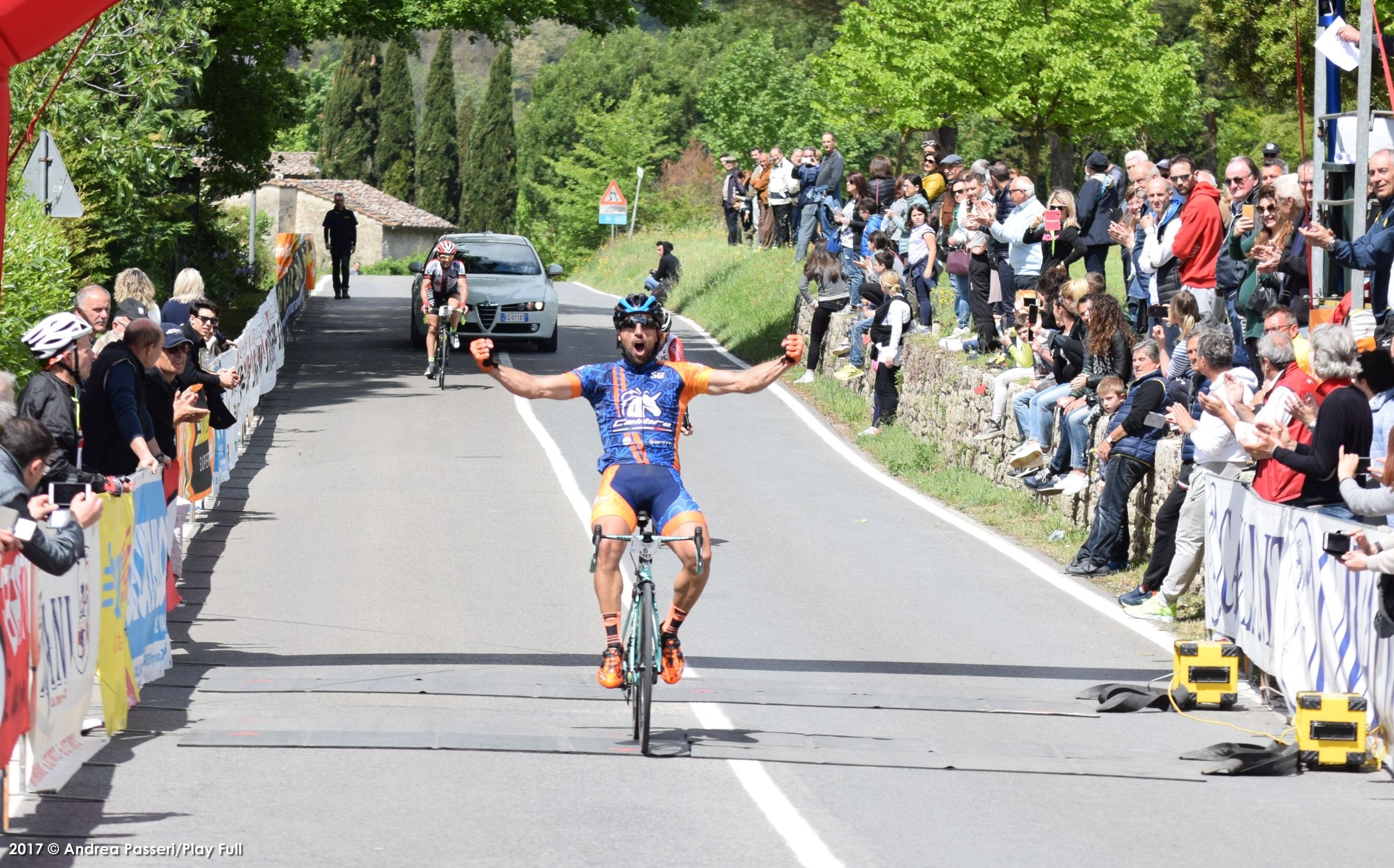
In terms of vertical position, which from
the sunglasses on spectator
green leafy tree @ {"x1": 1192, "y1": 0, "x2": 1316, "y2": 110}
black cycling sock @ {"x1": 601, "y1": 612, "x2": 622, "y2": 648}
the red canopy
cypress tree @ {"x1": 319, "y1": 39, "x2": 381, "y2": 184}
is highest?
cypress tree @ {"x1": 319, "y1": 39, "x2": 381, "y2": 184}

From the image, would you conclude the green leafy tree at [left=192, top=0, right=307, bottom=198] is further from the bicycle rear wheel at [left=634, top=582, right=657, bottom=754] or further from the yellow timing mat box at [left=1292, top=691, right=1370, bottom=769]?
the yellow timing mat box at [left=1292, top=691, right=1370, bottom=769]

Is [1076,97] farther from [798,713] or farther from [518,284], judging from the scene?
[798,713]

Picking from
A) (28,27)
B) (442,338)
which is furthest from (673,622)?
(442,338)

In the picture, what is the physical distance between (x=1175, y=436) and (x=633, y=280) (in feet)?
123

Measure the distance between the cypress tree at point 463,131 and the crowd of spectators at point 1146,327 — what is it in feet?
276

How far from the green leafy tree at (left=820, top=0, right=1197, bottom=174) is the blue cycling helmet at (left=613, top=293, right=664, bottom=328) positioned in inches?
1245

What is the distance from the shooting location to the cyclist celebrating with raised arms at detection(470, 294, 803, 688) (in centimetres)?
916

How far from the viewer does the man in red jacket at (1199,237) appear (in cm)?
1638

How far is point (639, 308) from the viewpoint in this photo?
31.1 ft


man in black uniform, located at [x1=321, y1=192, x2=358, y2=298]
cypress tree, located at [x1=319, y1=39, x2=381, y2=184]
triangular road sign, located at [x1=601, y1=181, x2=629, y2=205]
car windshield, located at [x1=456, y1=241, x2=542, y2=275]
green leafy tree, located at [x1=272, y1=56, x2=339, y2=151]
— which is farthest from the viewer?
green leafy tree, located at [x1=272, y1=56, x2=339, y2=151]

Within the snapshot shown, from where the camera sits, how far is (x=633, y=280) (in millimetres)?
51281

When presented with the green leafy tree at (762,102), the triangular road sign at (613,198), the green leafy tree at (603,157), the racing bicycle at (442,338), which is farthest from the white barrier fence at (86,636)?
the green leafy tree at (603,157)

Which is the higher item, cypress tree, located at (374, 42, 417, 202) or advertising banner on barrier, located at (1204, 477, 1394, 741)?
cypress tree, located at (374, 42, 417, 202)

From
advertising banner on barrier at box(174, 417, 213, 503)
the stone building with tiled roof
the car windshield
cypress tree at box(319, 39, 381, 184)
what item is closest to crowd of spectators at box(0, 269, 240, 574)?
advertising banner on barrier at box(174, 417, 213, 503)
